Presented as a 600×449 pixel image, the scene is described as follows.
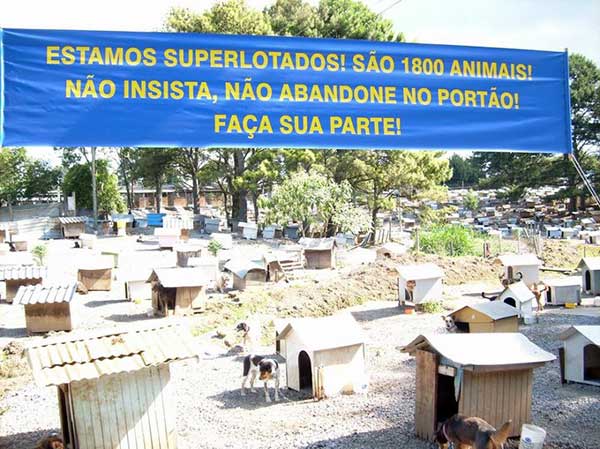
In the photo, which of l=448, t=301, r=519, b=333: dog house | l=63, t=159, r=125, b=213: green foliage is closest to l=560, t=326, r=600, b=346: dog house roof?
l=448, t=301, r=519, b=333: dog house

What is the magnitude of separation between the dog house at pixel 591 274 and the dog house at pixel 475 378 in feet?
53.0

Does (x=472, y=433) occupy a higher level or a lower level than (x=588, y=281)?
higher

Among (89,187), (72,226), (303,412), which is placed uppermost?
(89,187)

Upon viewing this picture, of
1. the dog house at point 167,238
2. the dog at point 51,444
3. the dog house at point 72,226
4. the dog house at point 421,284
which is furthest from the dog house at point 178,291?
the dog house at point 72,226

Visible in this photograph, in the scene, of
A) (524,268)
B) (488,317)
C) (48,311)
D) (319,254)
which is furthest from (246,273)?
(524,268)

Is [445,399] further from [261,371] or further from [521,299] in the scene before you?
[521,299]

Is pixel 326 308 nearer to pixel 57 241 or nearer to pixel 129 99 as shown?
pixel 129 99

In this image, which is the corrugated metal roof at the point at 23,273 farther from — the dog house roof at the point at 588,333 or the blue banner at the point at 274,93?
the dog house roof at the point at 588,333

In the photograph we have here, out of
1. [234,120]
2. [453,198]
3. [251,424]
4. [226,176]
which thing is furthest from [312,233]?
[453,198]

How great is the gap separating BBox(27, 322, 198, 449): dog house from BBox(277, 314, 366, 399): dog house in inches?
144

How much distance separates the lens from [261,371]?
41.6 feet

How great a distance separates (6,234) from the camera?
3819 cm

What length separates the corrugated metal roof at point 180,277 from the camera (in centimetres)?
2033

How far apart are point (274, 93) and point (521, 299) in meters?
14.8
